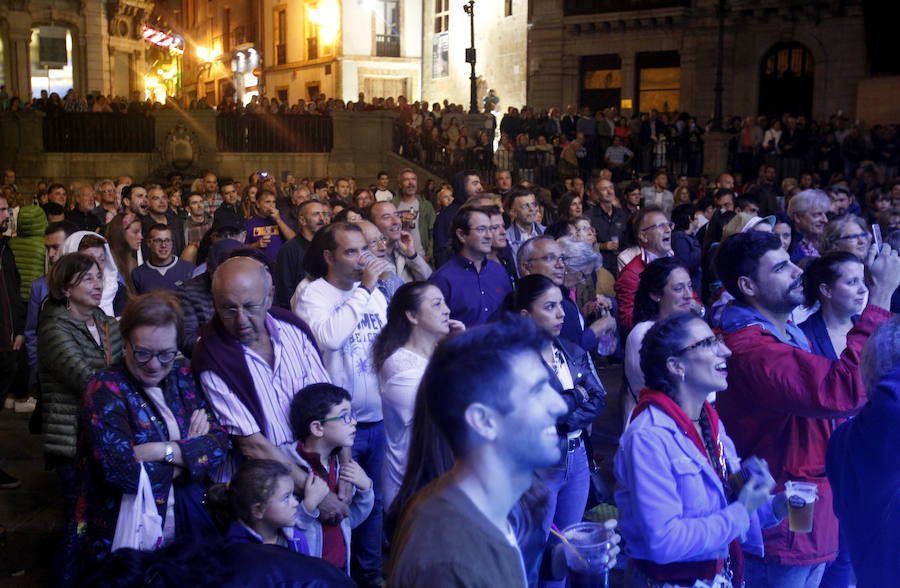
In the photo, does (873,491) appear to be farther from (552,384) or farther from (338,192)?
(338,192)

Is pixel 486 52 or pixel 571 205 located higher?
pixel 486 52

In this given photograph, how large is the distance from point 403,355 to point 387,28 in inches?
1566

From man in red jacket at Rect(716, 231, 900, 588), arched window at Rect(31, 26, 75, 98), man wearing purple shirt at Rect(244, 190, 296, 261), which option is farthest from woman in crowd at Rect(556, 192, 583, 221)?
arched window at Rect(31, 26, 75, 98)

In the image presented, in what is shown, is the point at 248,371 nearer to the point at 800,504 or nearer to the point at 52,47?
the point at 800,504

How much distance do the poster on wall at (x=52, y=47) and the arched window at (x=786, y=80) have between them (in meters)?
28.0

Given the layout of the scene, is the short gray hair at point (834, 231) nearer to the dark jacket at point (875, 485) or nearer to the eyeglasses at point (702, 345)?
the eyeglasses at point (702, 345)

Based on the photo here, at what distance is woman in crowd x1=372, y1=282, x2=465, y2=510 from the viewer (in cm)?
428

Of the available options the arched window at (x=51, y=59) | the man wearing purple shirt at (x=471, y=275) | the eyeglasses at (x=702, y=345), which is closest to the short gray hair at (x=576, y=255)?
the man wearing purple shirt at (x=471, y=275)

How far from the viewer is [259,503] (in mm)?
3697

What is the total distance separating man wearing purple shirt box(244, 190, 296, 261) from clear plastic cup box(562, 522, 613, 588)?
6.77 meters

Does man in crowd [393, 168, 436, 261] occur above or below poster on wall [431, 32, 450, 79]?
below

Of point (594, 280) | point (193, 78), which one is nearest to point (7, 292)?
point (594, 280)

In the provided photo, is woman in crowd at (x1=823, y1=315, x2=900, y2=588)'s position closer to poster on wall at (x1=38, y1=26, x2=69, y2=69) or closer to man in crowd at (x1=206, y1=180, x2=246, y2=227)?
man in crowd at (x1=206, y1=180, x2=246, y2=227)

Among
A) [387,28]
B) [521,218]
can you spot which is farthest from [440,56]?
[521,218]
